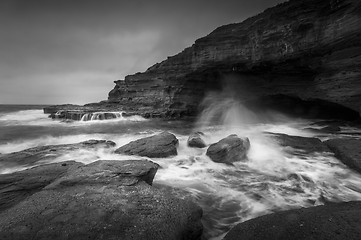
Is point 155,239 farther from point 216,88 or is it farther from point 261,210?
point 216,88

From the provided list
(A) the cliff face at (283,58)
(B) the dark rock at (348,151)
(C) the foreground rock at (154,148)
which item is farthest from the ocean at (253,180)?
(A) the cliff face at (283,58)

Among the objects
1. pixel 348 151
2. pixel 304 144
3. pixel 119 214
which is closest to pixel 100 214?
pixel 119 214

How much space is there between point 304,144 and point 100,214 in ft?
32.8

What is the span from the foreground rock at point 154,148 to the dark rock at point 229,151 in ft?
6.00

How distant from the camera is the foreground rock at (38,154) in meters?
8.31

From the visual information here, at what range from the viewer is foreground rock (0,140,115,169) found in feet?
27.3

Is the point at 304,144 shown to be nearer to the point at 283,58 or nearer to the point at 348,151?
the point at 348,151

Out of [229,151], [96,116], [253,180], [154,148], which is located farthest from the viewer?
[96,116]

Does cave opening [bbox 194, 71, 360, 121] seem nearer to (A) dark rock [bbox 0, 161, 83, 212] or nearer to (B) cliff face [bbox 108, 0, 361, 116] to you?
(B) cliff face [bbox 108, 0, 361, 116]

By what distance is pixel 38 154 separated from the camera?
9281 mm

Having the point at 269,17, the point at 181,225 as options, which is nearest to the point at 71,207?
the point at 181,225

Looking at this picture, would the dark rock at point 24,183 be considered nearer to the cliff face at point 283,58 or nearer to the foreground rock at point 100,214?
the foreground rock at point 100,214

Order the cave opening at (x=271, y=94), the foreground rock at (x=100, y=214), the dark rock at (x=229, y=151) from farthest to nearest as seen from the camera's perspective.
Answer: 1. the cave opening at (x=271, y=94)
2. the dark rock at (x=229, y=151)
3. the foreground rock at (x=100, y=214)

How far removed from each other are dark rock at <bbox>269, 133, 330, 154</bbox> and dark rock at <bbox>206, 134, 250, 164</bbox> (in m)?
2.65
